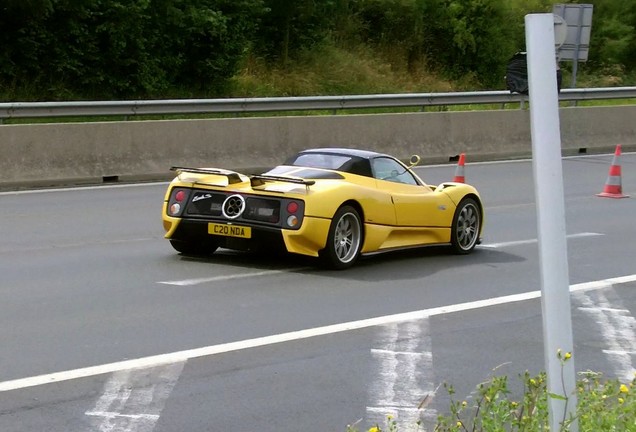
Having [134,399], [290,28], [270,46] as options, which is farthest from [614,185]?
[290,28]

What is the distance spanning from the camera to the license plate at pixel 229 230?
37.3ft

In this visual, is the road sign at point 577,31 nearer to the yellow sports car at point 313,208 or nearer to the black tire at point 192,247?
the yellow sports car at point 313,208

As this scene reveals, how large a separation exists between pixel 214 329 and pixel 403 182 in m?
4.51

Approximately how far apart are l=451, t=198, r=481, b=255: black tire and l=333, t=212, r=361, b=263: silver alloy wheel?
1.80 meters

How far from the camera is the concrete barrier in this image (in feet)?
59.6

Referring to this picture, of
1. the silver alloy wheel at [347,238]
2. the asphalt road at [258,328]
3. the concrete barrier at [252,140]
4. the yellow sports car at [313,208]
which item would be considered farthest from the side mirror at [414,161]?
the concrete barrier at [252,140]

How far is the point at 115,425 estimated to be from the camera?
6.26 meters

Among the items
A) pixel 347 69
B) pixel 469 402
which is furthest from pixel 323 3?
pixel 469 402

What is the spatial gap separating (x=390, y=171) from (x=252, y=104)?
11.6 metres

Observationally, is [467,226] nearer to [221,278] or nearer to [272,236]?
[272,236]

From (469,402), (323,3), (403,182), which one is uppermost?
(323,3)

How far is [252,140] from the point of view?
21156mm

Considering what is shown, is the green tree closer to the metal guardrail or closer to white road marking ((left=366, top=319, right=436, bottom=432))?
the metal guardrail

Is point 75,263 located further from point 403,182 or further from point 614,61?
point 614,61
